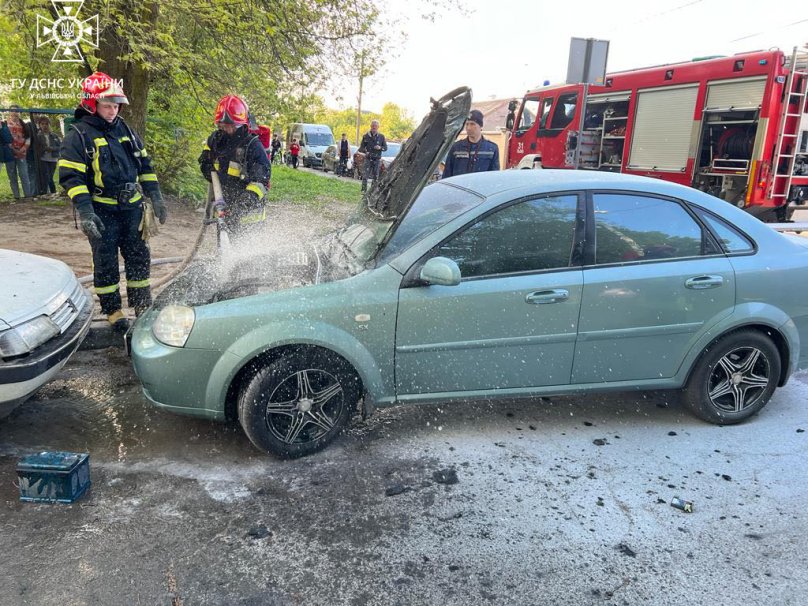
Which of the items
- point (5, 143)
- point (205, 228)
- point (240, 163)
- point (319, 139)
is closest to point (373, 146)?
point (5, 143)

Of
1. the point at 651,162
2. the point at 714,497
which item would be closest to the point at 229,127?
the point at 714,497

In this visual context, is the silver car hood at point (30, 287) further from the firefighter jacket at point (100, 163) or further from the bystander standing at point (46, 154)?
the bystander standing at point (46, 154)

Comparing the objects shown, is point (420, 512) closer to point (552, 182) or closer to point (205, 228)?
point (552, 182)

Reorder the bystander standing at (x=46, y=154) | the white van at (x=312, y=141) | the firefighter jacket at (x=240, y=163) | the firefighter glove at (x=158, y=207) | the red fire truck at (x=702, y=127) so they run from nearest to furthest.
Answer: the firefighter glove at (x=158, y=207) → the firefighter jacket at (x=240, y=163) → the red fire truck at (x=702, y=127) → the bystander standing at (x=46, y=154) → the white van at (x=312, y=141)

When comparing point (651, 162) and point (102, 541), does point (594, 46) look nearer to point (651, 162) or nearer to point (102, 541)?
point (651, 162)

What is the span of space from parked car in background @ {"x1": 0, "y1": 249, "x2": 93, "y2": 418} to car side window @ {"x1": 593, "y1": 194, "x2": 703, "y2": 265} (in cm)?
306

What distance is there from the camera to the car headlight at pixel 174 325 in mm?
3092

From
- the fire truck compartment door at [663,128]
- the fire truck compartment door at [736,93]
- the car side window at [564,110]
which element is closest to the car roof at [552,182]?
the fire truck compartment door at [736,93]

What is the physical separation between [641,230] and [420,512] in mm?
2082

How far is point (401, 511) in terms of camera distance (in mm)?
2859

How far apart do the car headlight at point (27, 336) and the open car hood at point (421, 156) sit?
76.2 inches

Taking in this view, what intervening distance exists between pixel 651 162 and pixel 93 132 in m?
11.1

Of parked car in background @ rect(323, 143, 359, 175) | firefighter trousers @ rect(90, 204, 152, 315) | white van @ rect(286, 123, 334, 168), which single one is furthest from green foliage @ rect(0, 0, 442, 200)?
white van @ rect(286, 123, 334, 168)

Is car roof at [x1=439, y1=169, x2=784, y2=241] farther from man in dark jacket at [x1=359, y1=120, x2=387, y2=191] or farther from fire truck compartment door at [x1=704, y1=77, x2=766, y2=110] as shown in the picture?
man in dark jacket at [x1=359, y1=120, x2=387, y2=191]
